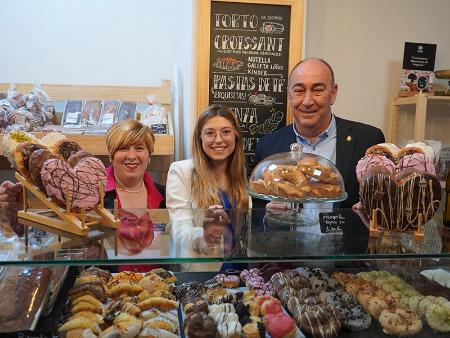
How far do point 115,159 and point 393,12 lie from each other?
2.69 m

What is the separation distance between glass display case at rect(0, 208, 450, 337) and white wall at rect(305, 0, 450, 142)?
Result: 230cm

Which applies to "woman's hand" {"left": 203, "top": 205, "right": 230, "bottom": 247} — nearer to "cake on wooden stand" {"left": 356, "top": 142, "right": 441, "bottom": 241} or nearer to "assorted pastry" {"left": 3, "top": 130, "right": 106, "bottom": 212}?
"assorted pastry" {"left": 3, "top": 130, "right": 106, "bottom": 212}

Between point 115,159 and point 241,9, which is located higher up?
point 241,9

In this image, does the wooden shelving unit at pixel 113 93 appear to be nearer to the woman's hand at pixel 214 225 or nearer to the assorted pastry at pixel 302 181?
the woman's hand at pixel 214 225

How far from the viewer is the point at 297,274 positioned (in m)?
1.68

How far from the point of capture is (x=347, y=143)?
260 cm

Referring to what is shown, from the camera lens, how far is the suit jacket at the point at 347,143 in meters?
2.51

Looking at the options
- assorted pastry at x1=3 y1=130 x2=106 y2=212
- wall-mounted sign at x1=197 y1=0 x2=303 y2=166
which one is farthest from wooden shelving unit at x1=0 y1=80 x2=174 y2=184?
assorted pastry at x1=3 y1=130 x2=106 y2=212

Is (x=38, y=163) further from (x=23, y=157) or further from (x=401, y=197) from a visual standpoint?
(x=401, y=197)

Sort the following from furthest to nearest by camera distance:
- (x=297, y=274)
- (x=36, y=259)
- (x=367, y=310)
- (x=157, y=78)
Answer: (x=157, y=78) → (x=297, y=274) → (x=367, y=310) → (x=36, y=259)

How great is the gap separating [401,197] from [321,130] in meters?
1.35

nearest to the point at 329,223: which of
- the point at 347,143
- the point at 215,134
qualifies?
the point at 215,134

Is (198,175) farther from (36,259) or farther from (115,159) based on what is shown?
(36,259)

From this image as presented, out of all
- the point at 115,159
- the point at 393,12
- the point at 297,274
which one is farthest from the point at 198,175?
the point at 393,12
